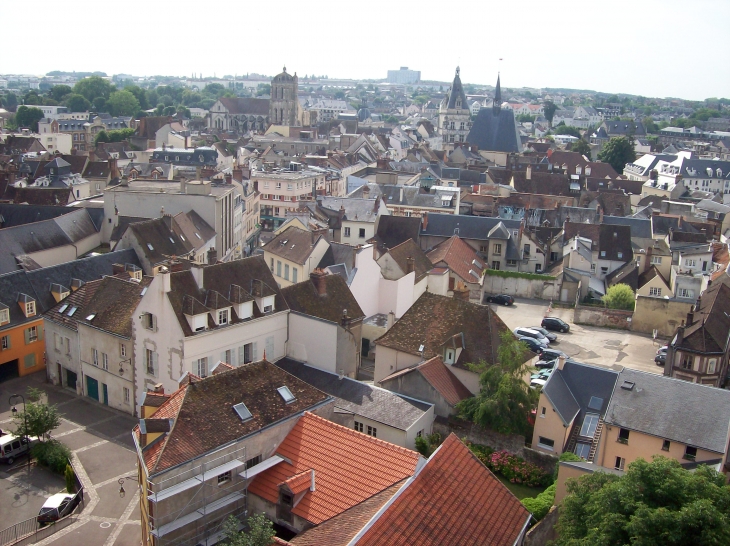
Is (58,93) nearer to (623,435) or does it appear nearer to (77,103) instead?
(77,103)

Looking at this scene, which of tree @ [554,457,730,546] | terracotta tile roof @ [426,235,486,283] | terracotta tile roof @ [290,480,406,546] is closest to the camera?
tree @ [554,457,730,546]

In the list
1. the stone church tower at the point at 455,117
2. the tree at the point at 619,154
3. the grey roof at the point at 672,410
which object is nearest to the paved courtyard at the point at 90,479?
the grey roof at the point at 672,410

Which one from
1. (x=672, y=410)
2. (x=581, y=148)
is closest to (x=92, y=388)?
(x=672, y=410)

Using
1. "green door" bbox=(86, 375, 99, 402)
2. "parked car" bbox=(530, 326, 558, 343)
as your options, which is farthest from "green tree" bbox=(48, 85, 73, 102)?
"parked car" bbox=(530, 326, 558, 343)

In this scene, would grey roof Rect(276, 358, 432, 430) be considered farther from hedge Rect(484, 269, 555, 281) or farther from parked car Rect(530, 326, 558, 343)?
hedge Rect(484, 269, 555, 281)

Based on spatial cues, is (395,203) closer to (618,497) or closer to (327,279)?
(327,279)

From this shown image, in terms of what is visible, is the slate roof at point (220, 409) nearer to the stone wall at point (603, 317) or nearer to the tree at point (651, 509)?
the tree at point (651, 509)
